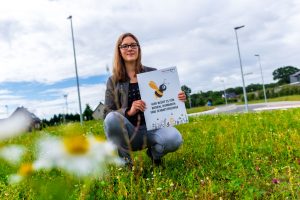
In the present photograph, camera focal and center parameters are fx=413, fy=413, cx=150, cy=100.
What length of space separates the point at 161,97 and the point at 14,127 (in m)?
2.88

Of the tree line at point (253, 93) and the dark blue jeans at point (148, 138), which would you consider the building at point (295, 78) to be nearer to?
the tree line at point (253, 93)

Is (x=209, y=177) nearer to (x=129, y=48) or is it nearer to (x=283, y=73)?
(x=129, y=48)

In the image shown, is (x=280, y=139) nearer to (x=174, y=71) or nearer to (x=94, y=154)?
(x=174, y=71)

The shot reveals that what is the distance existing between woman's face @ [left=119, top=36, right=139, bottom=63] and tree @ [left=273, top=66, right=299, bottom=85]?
97641mm

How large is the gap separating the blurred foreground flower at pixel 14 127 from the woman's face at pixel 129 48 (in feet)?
10.1

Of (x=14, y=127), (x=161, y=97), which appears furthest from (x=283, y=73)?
(x=14, y=127)

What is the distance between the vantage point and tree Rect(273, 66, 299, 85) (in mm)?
96938

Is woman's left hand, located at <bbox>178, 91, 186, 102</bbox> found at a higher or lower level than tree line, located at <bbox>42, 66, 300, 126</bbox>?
lower

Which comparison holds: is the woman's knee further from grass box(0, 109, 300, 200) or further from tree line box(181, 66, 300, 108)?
tree line box(181, 66, 300, 108)

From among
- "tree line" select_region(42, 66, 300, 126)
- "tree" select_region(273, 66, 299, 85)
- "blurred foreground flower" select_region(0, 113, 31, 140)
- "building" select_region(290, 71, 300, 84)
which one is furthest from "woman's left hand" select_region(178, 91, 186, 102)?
"tree" select_region(273, 66, 299, 85)

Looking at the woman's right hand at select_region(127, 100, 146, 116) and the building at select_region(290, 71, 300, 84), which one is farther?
the building at select_region(290, 71, 300, 84)

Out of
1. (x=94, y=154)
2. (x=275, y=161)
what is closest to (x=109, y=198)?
(x=275, y=161)

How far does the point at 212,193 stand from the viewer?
2799 millimetres

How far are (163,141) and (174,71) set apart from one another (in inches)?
26.2
